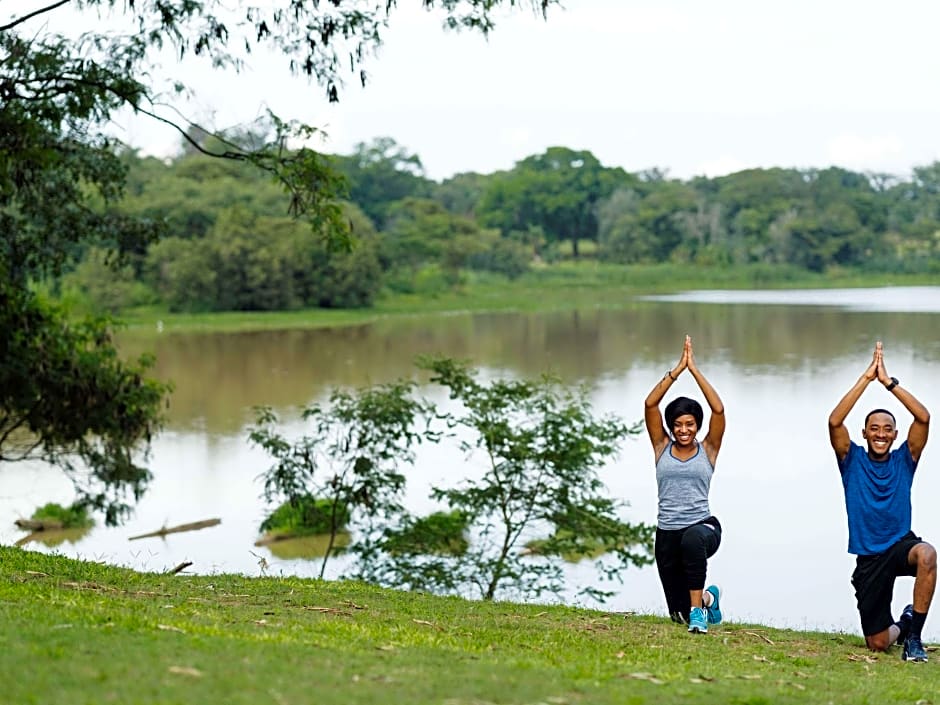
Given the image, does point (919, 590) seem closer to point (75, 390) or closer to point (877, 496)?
point (877, 496)

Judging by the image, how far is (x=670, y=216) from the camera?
10262 centimetres

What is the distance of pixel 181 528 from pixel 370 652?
14794mm

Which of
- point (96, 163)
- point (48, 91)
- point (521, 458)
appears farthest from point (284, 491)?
point (48, 91)

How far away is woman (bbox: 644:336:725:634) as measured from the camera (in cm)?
765

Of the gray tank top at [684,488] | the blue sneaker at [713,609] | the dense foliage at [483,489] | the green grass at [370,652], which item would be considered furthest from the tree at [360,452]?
the gray tank top at [684,488]

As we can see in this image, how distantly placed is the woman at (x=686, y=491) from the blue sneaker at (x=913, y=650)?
1.10 meters

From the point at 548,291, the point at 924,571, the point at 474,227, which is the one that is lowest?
the point at 548,291

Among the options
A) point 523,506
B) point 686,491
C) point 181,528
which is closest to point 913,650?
point 686,491

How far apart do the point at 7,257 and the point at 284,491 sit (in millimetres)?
4866

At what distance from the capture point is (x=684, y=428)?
7633mm

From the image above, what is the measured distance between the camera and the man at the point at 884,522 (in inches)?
290

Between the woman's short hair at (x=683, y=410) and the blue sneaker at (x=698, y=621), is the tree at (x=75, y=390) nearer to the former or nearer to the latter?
the woman's short hair at (x=683, y=410)

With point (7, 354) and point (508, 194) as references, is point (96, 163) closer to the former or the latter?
point (7, 354)

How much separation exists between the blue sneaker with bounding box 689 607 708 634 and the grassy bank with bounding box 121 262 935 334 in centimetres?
4828
